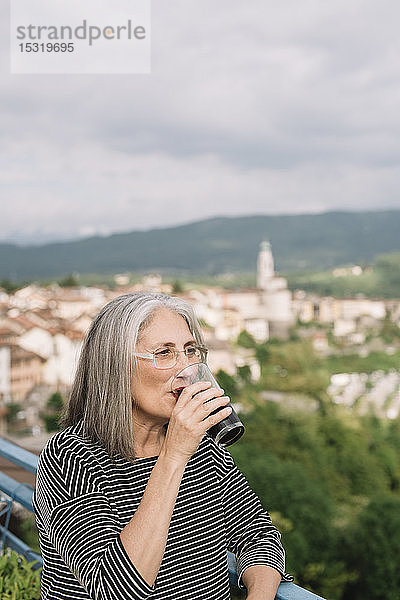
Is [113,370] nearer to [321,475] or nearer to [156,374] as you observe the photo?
[156,374]

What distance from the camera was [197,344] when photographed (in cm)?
87

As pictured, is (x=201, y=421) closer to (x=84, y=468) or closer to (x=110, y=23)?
(x=84, y=468)

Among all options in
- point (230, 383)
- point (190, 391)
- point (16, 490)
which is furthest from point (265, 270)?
point (190, 391)

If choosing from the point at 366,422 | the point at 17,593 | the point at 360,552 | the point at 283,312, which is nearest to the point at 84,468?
the point at 17,593

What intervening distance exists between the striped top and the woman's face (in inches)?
2.7

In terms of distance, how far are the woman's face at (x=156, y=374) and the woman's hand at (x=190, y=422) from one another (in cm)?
9

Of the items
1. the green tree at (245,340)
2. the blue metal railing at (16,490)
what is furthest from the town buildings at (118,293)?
the blue metal railing at (16,490)

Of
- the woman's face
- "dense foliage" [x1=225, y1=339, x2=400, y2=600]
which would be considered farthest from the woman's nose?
"dense foliage" [x1=225, y1=339, x2=400, y2=600]

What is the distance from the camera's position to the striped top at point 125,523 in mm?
670

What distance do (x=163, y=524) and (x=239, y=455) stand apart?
66.9 feet

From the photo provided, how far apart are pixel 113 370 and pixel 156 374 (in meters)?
0.05

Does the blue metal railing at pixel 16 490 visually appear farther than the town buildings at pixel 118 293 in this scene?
No

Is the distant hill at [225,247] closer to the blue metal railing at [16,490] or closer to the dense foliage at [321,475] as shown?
the dense foliage at [321,475]

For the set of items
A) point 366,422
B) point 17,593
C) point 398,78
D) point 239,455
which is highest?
point 398,78
